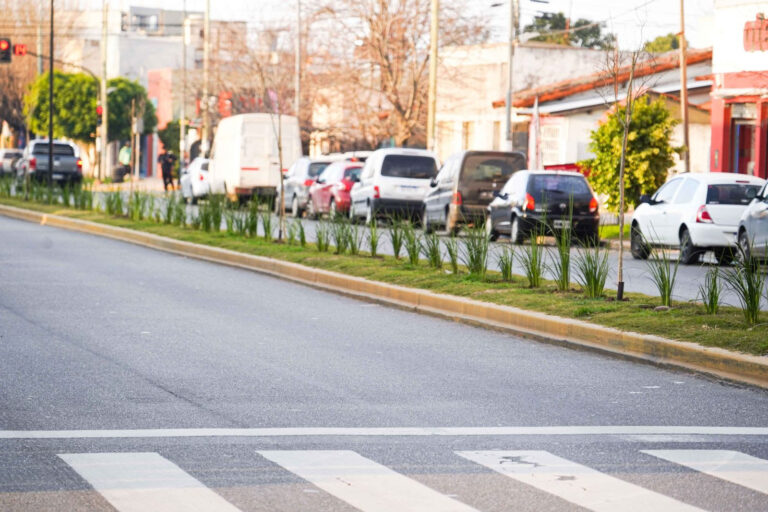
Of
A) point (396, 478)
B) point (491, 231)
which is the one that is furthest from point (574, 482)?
point (491, 231)

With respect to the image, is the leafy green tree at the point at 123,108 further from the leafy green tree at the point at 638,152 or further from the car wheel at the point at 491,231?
the car wheel at the point at 491,231

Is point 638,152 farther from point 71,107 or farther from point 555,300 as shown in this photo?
point 71,107

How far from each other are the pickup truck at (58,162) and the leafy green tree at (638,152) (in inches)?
1060

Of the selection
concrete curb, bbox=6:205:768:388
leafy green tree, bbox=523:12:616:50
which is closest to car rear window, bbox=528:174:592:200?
concrete curb, bbox=6:205:768:388

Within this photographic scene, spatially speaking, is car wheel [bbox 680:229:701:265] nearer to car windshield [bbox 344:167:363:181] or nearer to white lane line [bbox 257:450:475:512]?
car windshield [bbox 344:167:363:181]

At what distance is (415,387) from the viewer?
10445 millimetres

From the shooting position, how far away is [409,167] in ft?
115

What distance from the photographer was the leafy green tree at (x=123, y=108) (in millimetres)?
82125

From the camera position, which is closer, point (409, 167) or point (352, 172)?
point (409, 167)

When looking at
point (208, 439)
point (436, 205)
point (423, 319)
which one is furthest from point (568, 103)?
point (208, 439)

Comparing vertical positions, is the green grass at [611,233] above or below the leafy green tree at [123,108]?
below

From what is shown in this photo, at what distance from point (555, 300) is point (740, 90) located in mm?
22198

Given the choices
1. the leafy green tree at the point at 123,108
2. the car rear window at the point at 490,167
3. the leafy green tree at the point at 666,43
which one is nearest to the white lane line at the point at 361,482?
the car rear window at the point at 490,167

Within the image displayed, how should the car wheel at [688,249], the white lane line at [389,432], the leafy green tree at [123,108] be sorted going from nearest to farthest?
1. the white lane line at [389,432]
2. the car wheel at [688,249]
3. the leafy green tree at [123,108]
